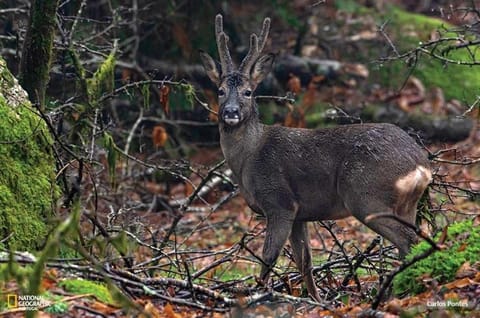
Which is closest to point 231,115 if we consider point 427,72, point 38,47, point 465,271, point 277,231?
point 277,231

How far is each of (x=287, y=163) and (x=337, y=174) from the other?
54cm

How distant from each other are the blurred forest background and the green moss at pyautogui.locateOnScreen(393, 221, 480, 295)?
1 cm

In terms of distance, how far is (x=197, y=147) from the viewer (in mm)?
16328

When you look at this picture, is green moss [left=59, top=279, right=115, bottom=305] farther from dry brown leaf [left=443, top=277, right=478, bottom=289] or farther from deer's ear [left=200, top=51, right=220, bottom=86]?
deer's ear [left=200, top=51, right=220, bottom=86]

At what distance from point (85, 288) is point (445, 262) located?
2563mm

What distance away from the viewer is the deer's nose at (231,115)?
8678 millimetres

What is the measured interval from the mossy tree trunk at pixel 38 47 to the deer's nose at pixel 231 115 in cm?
170

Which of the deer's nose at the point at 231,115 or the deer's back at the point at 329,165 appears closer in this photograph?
the deer's back at the point at 329,165

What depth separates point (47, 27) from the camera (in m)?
8.83

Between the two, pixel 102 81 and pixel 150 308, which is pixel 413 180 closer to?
pixel 150 308

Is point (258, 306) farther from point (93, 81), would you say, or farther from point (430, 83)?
point (430, 83)

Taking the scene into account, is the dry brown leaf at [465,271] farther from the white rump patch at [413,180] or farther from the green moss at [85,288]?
the green moss at [85,288]

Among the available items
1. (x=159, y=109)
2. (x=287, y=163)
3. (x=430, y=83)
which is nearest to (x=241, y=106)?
(x=287, y=163)

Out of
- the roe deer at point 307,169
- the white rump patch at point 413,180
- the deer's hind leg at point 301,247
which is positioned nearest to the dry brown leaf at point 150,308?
the roe deer at point 307,169
